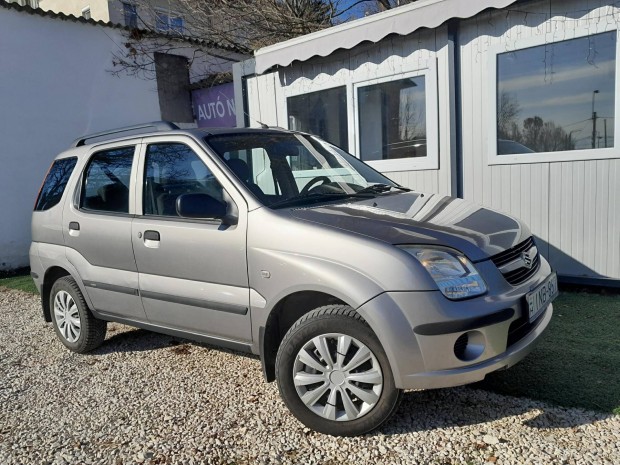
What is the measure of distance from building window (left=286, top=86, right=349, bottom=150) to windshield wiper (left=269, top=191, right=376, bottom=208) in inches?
133

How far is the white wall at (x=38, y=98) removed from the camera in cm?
877

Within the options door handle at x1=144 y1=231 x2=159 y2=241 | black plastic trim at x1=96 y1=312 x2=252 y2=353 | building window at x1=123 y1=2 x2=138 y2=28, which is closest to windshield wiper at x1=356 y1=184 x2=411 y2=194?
black plastic trim at x1=96 y1=312 x2=252 y2=353

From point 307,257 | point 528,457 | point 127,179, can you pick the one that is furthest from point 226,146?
point 528,457

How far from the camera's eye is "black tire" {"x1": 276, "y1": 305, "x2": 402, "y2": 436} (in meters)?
2.67

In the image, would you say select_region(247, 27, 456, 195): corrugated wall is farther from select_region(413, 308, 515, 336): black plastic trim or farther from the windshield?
select_region(413, 308, 515, 336): black plastic trim

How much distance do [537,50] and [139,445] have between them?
17.1ft

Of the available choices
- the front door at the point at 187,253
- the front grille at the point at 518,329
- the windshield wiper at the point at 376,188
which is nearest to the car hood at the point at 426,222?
the windshield wiper at the point at 376,188

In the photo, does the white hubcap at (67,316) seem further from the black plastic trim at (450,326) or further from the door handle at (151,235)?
the black plastic trim at (450,326)

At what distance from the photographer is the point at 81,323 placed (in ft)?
14.3

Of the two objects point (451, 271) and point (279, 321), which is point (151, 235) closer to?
point (279, 321)

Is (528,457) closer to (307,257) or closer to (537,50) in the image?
(307,257)

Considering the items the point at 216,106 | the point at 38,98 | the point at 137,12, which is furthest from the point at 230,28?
the point at 38,98

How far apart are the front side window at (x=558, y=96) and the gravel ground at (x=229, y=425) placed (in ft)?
10.7

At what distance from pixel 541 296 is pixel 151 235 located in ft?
8.54
